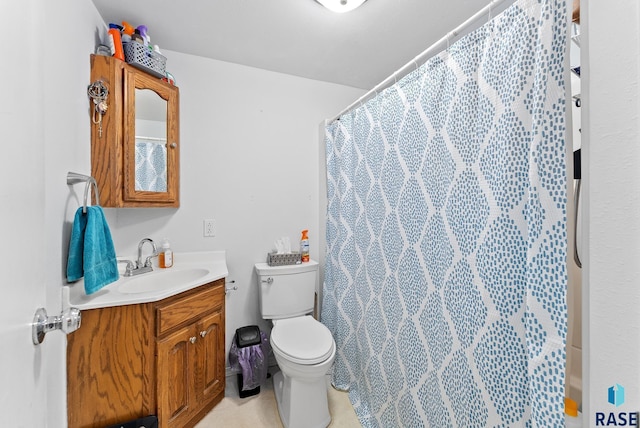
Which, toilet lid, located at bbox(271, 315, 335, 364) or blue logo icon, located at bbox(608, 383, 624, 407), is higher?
blue logo icon, located at bbox(608, 383, 624, 407)

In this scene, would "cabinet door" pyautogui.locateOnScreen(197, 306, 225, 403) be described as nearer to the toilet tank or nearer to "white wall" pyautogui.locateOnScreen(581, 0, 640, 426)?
the toilet tank

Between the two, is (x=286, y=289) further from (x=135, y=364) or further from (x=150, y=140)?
(x=150, y=140)

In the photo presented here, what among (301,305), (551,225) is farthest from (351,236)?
(551,225)

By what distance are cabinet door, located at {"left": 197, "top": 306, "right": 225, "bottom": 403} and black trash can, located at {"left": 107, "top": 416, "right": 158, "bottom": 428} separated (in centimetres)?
28

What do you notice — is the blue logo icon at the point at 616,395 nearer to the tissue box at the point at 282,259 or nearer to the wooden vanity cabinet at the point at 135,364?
the wooden vanity cabinet at the point at 135,364

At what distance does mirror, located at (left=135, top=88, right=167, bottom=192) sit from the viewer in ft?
5.00

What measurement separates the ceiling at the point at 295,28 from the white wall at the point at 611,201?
1276 millimetres

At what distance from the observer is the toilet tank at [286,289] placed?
5.97ft

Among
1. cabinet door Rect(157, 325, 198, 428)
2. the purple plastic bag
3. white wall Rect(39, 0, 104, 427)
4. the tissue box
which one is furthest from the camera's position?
the tissue box

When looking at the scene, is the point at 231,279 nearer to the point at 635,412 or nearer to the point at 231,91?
the point at 231,91

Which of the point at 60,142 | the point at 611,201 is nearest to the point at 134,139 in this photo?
the point at 60,142

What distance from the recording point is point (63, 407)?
1062 mm

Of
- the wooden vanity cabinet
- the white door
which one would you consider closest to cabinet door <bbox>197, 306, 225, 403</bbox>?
the wooden vanity cabinet

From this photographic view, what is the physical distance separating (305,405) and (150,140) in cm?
180
